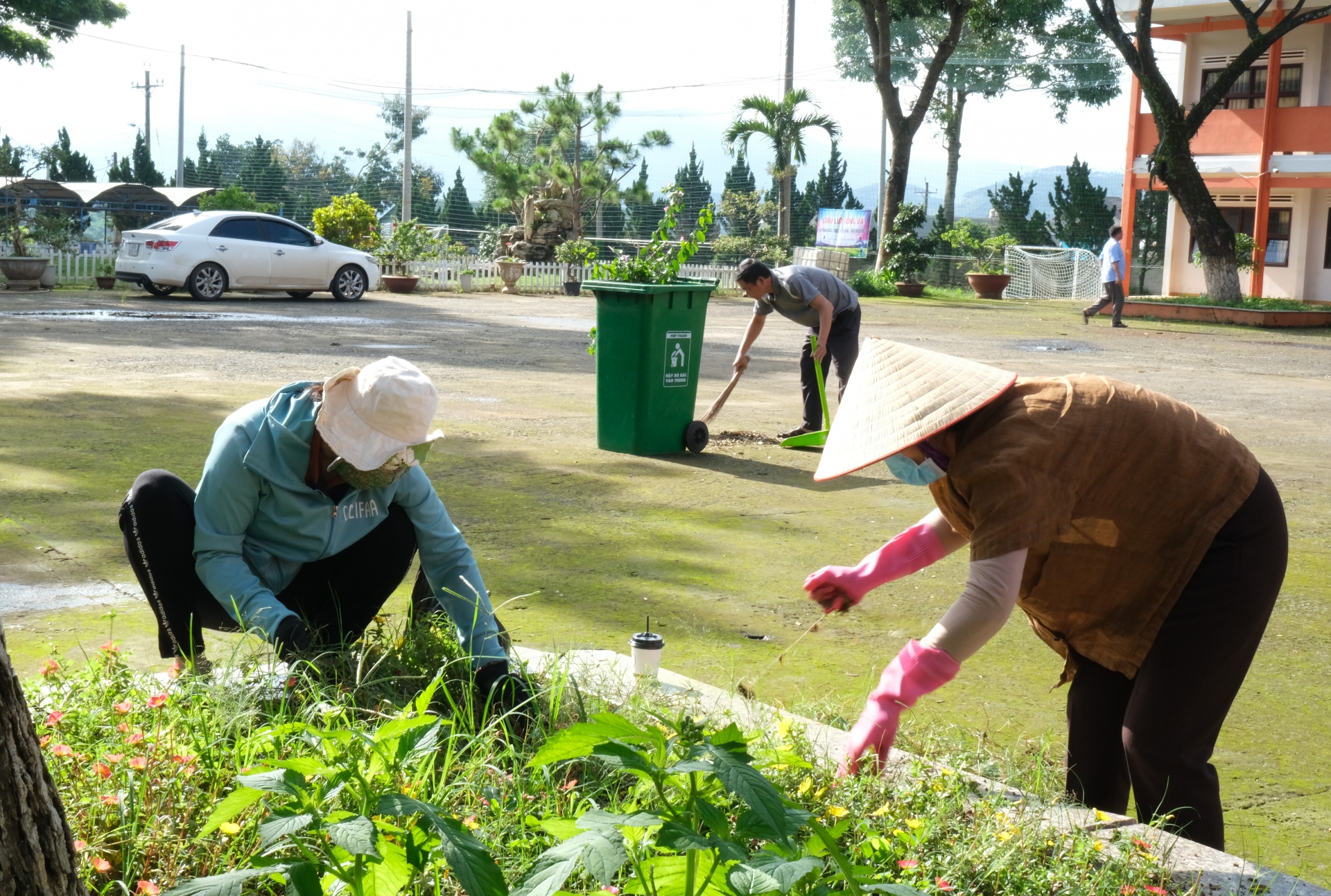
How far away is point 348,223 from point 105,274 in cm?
546

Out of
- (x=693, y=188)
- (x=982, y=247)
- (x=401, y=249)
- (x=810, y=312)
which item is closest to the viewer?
(x=810, y=312)

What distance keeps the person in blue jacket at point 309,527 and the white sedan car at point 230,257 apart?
722 inches

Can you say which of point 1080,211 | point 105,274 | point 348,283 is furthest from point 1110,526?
point 1080,211

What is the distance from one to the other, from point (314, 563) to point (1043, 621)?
198cm

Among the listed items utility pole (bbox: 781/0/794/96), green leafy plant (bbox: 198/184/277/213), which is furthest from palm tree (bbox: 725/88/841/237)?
green leafy plant (bbox: 198/184/277/213)

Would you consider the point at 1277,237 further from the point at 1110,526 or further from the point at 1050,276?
the point at 1110,526

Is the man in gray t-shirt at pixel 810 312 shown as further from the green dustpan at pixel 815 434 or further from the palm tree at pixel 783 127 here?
the palm tree at pixel 783 127

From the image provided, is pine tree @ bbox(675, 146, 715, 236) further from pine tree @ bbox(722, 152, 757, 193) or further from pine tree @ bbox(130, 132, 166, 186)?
pine tree @ bbox(130, 132, 166, 186)

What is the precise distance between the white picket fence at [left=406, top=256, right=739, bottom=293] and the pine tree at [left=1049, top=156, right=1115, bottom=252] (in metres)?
15.3

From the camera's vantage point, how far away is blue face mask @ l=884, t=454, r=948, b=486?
263 cm

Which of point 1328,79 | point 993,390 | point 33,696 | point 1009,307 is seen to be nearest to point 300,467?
point 33,696

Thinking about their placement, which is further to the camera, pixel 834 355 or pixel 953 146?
pixel 953 146

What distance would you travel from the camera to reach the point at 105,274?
2389 cm

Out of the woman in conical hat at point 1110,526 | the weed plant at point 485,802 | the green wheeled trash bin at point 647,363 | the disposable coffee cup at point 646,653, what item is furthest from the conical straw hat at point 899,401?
the green wheeled trash bin at point 647,363
